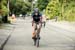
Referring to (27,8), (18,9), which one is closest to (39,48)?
(18,9)

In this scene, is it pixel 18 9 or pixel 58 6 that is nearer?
pixel 58 6

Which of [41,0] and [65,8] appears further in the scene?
[41,0]

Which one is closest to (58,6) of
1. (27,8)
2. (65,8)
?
(65,8)

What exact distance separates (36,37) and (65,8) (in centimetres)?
454

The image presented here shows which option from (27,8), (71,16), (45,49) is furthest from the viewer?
(27,8)

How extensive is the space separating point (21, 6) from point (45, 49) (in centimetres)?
11784

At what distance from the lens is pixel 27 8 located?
479 ft

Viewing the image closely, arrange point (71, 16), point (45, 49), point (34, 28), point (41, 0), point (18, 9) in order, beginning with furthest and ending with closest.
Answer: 1. point (18, 9)
2. point (41, 0)
3. point (34, 28)
4. point (45, 49)
5. point (71, 16)

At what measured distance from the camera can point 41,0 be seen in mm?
103812

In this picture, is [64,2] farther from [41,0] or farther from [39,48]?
[41,0]

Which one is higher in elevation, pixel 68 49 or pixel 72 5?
pixel 72 5

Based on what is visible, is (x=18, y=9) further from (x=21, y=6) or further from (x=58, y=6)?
(x=58, y=6)

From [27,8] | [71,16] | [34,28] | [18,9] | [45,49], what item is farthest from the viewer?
[27,8]

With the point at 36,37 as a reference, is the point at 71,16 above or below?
above
